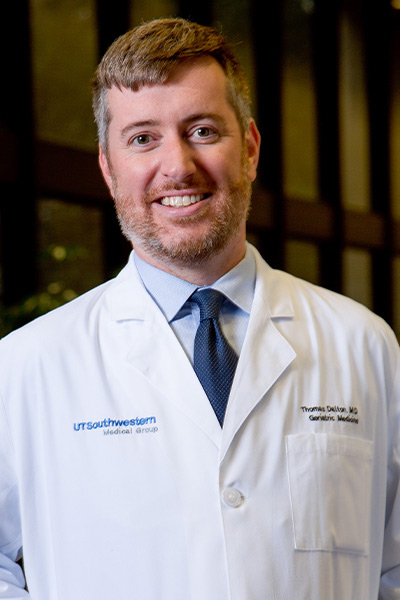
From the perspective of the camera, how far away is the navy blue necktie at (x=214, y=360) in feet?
4.33

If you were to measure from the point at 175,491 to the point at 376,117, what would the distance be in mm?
6965

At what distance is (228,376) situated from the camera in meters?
1.34

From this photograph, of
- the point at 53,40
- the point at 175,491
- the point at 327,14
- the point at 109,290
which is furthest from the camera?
the point at 327,14

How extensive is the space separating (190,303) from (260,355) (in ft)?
0.54

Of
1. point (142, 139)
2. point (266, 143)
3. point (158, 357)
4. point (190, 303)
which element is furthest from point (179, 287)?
point (266, 143)

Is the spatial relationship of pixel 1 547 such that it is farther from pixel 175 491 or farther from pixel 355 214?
pixel 355 214

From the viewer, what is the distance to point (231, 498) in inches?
47.9

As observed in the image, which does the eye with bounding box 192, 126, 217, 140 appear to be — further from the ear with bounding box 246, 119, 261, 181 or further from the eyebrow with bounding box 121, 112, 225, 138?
the ear with bounding box 246, 119, 261, 181

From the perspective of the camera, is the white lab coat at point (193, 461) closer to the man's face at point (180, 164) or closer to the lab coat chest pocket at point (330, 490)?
the lab coat chest pocket at point (330, 490)

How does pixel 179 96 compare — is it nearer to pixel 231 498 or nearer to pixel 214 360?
pixel 214 360

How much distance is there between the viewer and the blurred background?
12.9ft

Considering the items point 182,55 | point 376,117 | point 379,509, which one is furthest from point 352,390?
point 376,117

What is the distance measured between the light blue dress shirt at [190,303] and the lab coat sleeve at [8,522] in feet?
1.13

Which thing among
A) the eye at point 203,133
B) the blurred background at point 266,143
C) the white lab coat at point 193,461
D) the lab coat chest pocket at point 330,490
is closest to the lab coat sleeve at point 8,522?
the white lab coat at point 193,461
